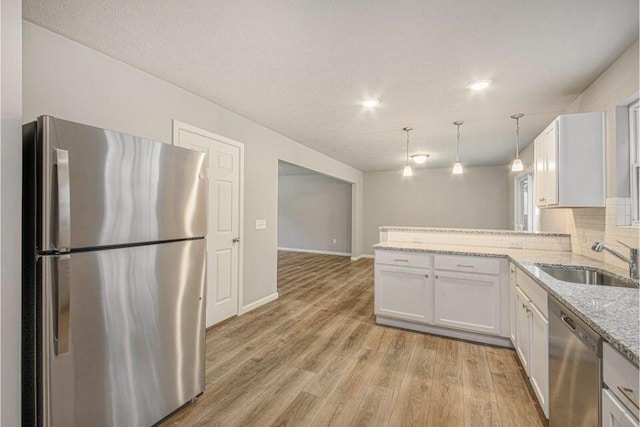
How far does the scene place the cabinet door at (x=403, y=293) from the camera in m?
3.00

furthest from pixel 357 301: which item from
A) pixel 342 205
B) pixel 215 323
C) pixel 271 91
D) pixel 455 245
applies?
pixel 342 205

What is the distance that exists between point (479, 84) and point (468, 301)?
203 cm

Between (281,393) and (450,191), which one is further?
(450,191)

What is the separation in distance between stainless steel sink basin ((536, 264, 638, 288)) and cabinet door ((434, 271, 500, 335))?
0.51 m

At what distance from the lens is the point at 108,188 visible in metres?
1.41

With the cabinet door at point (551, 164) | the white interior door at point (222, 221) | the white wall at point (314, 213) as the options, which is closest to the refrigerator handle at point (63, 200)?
the white interior door at point (222, 221)

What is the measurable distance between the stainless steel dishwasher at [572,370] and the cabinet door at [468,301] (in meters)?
1.17

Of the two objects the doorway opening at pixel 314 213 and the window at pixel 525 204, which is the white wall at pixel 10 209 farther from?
the doorway opening at pixel 314 213

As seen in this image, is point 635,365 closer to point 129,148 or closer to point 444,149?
point 129,148

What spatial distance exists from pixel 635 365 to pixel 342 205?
7.47 metres

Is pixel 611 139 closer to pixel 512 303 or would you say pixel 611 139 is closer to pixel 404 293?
pixel 512 303

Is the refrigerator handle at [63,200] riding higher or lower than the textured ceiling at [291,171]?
lower

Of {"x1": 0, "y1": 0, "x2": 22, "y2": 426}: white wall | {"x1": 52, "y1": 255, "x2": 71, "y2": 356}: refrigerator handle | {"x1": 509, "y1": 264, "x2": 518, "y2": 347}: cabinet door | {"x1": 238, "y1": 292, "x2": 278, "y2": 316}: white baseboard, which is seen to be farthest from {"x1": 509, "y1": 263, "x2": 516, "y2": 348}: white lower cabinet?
{"x1": 0, "y1": 0, "x2": 22, "y2": 426}: white wall

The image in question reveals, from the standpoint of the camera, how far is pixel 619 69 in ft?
6.77
